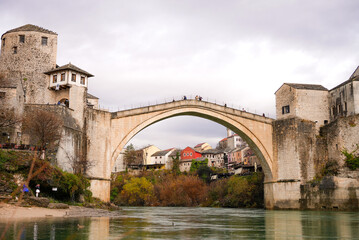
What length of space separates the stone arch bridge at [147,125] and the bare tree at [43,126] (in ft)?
14.9

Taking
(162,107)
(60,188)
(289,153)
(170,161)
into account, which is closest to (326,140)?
(289,153)

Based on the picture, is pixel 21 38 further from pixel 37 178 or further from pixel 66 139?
pixel 37 178

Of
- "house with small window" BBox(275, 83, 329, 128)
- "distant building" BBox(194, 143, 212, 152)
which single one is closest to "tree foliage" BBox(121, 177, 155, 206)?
"house with small window" BBox(275, 83, 329, 128)

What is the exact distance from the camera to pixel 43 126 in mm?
25781

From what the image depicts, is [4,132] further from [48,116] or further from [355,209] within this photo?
[355,209]

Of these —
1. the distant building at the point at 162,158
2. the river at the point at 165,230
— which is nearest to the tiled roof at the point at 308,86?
the river at the point at 165,230

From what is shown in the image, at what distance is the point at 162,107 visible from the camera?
3538cm

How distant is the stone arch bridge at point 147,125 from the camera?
1240 inches

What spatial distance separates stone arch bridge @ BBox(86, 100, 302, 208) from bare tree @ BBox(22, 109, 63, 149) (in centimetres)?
455

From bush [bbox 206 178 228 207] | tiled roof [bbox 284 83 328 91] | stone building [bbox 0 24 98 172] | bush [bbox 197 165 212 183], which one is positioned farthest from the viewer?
bush [bbox 197 165 212 183]

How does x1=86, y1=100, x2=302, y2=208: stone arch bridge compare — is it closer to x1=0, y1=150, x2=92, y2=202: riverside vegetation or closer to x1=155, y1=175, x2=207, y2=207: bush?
x1=0, y1=150, x2=92, y2=202: riverside vegetation

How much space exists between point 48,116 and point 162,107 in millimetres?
11405

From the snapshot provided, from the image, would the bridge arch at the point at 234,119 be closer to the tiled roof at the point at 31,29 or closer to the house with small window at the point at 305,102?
the house with small window at the point at 305,102

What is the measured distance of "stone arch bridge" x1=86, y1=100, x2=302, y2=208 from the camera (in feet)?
103
